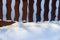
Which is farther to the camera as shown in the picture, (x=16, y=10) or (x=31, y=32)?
(x=16, y=10)

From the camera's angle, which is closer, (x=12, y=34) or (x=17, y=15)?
(x=12, y=34)

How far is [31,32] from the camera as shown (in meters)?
2.56

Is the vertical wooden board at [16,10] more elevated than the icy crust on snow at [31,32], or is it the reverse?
the vertical wooden board at [16,10]

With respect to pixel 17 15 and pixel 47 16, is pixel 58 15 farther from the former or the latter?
pixel 17 15

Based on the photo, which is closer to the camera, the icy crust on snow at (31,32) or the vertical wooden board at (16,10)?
the icy crust on snow at (31,32)

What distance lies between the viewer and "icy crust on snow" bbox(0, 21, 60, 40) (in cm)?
238

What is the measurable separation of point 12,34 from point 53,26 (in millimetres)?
712

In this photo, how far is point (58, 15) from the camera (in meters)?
4.42

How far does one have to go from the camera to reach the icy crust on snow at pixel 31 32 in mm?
2379

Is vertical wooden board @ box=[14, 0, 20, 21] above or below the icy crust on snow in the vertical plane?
above

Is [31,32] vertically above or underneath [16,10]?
underneath

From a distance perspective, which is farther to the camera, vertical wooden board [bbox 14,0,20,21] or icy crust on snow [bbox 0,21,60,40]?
vertical wooden board [bbox 14,0,20,21]

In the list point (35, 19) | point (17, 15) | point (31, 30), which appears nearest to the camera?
point (31, 30)

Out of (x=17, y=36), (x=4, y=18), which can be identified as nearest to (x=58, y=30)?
(x=17, y=36)
